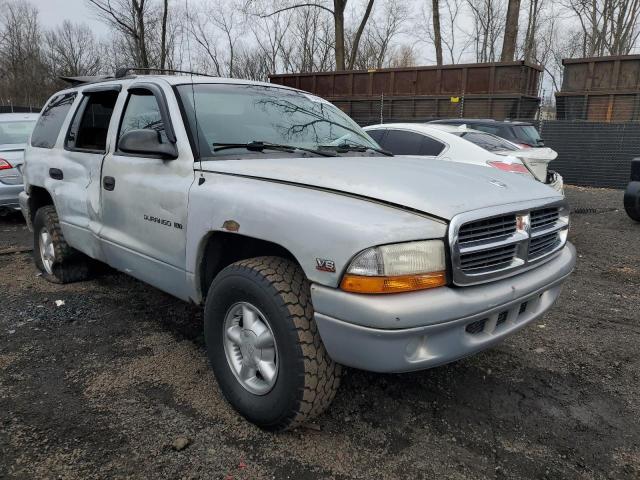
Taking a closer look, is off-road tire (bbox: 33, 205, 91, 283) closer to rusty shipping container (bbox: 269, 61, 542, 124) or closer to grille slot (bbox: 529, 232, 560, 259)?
grille slot (bbox: 529, 232, 560, 259)

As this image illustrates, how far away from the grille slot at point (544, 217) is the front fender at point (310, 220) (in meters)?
0.76

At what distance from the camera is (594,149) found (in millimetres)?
12984

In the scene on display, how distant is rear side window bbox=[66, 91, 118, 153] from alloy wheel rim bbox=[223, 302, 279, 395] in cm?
194

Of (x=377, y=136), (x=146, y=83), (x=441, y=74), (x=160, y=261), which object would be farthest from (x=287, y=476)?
(x=441, y=74)

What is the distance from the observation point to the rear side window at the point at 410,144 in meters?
6.68

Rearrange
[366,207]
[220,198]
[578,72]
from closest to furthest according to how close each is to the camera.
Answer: [366,207] < [220,198] < [578,72]

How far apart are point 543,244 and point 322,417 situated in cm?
153

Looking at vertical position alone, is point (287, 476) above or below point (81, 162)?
below

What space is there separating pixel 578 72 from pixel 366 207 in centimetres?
1424

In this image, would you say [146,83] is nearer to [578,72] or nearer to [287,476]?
[287,476]

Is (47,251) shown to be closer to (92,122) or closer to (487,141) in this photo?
(92,122)

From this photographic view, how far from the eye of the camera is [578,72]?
13.8 metres

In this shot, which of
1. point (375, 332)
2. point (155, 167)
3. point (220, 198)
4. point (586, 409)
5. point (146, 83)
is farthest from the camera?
point (146, 83)

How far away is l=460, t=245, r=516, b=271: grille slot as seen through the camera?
7.18 feet
